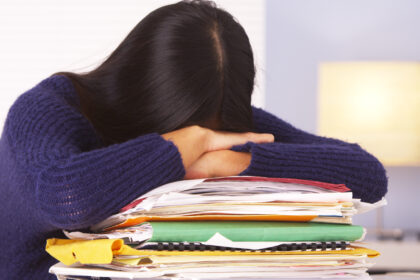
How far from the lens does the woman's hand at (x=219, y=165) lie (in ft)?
2.33

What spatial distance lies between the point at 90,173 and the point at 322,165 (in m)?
0.29

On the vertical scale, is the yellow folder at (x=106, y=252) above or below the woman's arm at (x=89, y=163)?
below

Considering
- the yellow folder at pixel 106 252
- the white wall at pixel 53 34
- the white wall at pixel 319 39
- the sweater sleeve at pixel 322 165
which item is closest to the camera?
the yellow folder at pixel 106 252

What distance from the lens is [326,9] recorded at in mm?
3055

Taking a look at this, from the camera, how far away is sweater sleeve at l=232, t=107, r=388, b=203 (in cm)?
68

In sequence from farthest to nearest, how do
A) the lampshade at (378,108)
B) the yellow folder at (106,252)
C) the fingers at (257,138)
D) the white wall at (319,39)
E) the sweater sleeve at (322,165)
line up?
the white wall at (319,39) < the lampshade at (378,108) < the fingers at (257,138) < the sweater sleeve at (322,165) < the yellow folder at (106,252)

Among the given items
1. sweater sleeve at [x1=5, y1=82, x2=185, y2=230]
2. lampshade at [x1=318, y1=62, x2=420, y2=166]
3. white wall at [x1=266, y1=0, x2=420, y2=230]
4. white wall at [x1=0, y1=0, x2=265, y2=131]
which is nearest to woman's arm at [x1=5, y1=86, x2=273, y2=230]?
sweater sleeve at [x1=5, y1=82, x2=185, y2=230]

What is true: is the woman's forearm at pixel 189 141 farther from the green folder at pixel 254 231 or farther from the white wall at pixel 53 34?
the white wall at pixel 53 34

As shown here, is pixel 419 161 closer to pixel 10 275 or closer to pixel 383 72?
pixel 383 72

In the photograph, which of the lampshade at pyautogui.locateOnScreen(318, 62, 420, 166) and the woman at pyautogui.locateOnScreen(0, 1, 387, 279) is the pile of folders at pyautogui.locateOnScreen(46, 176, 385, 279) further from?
the lampshade at pyautogui.locateOnScreen(318, 62, 420, 166)

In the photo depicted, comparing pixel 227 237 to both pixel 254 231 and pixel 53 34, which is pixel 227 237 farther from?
pixel 53 34

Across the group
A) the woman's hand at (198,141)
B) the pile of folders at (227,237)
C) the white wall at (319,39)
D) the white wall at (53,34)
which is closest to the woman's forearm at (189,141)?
the woman's hand at (198,141)

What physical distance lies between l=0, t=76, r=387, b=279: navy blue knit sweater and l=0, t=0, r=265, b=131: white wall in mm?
1337

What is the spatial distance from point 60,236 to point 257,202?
27 cm
